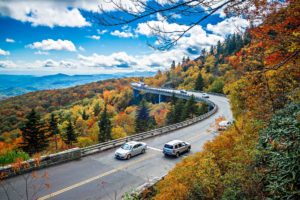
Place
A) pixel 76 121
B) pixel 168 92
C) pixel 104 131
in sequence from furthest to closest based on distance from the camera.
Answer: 1. pixel 168 92
2. pixel 76 121
3. pixel 104 131

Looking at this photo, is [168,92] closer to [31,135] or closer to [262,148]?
[31,135]

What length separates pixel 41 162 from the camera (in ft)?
54.0

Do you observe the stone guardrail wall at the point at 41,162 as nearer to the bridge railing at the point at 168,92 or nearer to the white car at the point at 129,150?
the white car at the point at 129,150

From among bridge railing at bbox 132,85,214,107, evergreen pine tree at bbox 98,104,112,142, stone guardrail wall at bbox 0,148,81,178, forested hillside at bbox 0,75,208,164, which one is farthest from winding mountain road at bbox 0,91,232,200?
bridge railing at bbox 132,85,214,107

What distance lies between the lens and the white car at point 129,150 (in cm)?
1962

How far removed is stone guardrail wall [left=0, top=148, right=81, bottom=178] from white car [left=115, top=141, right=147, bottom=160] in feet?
10.8

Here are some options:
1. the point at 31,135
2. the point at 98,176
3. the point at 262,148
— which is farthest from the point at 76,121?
the point at 262,148

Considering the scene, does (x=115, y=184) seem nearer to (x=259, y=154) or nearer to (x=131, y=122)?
(x=259, y=154)

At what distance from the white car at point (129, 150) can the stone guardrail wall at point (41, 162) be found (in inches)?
130

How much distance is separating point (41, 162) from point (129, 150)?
22.5 feet

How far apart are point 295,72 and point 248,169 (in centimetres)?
746

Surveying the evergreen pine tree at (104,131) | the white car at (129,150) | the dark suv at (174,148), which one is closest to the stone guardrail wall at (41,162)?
the white car at (129,150)

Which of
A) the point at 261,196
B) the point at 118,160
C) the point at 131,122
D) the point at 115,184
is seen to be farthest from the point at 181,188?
the point at 131,122

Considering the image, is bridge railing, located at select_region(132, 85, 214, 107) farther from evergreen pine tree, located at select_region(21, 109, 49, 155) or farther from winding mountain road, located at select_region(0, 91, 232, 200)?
winding mountain road, located at select_region(0, 91, 232, 200)
